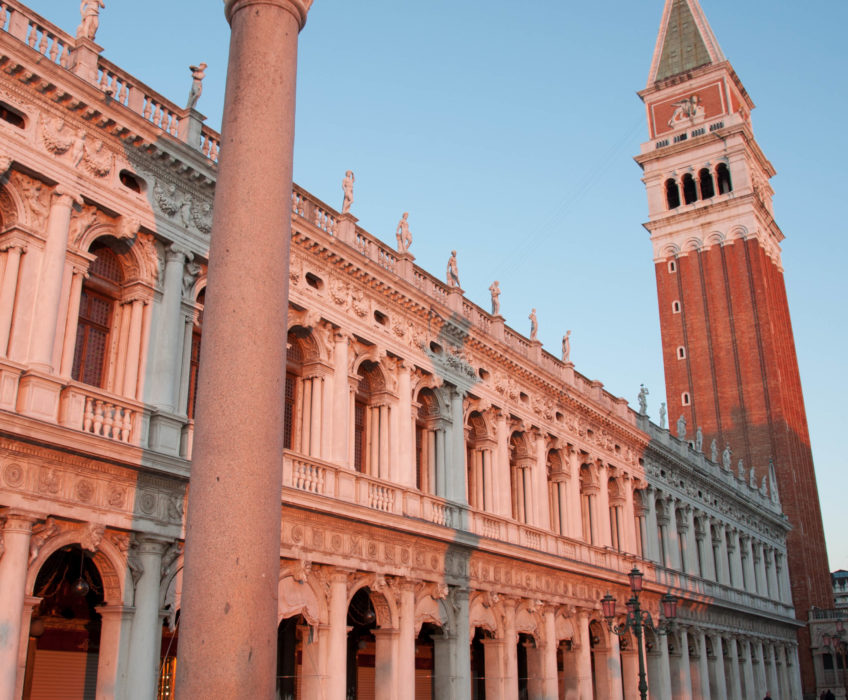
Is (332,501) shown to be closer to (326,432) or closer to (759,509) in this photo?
(326,432)

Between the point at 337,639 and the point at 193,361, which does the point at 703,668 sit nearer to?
the point at 337,639

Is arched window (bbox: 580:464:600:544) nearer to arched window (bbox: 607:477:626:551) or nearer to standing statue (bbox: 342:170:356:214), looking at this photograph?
arched window (bbox: 607:477:626:551)

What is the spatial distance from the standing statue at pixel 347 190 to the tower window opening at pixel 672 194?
169 ft

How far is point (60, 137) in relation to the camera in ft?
50.2

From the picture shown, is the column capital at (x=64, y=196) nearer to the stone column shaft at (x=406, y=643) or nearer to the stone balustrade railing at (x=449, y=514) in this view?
the stone balustrade railing at (x=449, y=514)

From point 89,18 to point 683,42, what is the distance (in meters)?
66.4

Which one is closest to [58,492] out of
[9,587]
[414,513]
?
[9,587]

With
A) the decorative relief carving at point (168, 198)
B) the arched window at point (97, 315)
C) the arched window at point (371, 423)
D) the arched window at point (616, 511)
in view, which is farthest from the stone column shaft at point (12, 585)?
the arched window at point (616, 511)

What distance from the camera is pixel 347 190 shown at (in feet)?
73.8

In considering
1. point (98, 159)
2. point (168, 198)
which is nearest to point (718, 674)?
point (168, 198)

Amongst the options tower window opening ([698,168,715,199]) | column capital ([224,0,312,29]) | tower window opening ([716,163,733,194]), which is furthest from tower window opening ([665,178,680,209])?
column capital ([224,0,312,29])

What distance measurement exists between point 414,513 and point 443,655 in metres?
3.68

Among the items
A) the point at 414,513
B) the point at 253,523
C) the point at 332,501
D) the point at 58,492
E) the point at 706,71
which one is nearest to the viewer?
the point at 253,523

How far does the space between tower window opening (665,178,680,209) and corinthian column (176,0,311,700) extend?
6482cm
